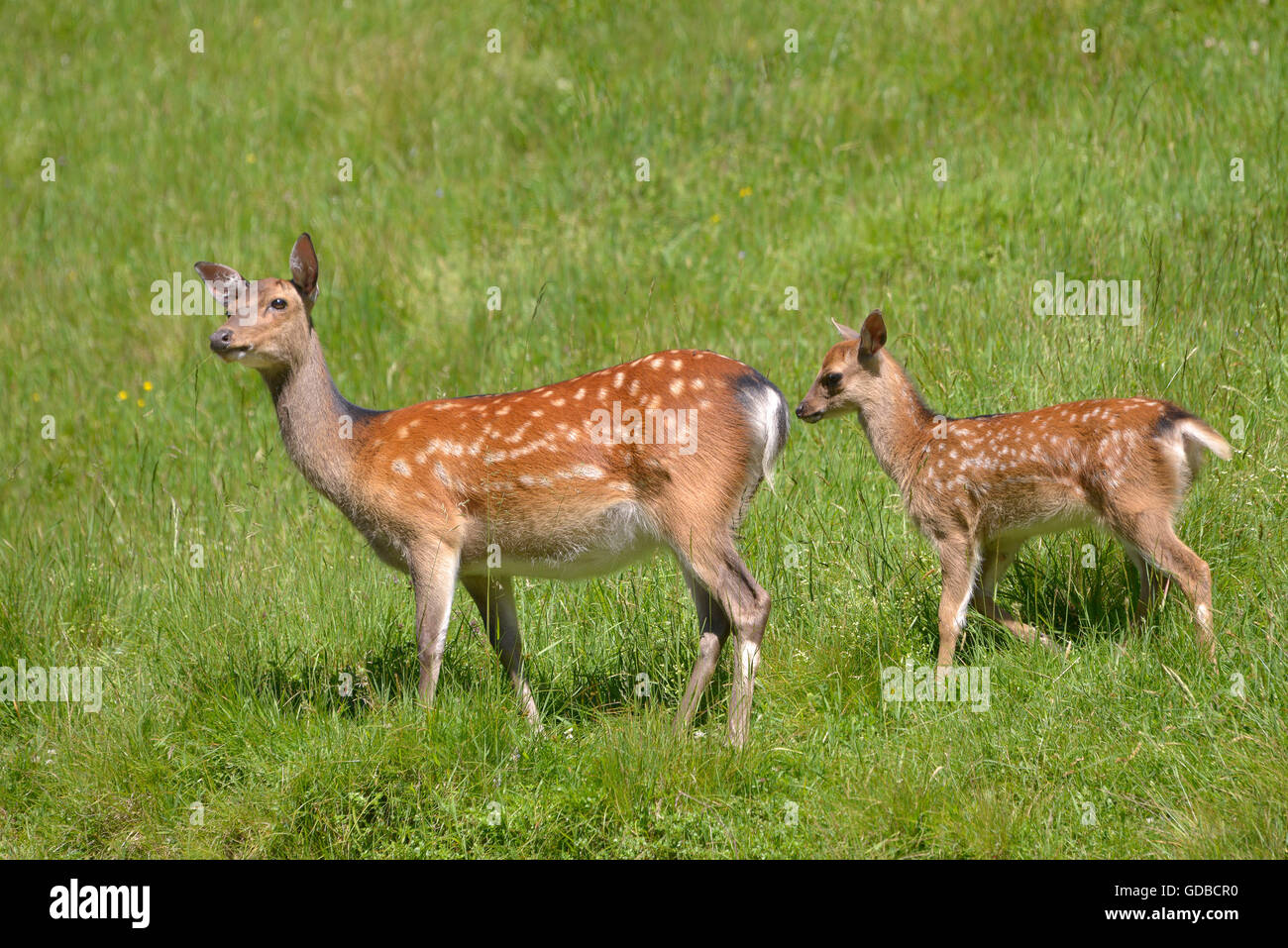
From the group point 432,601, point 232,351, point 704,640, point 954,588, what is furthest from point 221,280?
point 954,588

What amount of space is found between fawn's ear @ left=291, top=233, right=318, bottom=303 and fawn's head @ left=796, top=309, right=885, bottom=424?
242 centimetres

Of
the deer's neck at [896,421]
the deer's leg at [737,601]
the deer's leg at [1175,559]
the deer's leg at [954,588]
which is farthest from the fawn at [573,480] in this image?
the deer's leg at [1175,559]

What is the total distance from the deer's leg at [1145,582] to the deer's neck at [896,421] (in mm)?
1117

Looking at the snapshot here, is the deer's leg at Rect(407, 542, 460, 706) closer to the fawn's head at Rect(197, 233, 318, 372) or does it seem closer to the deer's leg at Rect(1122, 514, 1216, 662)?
the fawn's head at Rect(197, 233, 318, 372)

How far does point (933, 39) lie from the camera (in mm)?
10930

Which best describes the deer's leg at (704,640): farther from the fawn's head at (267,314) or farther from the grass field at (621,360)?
the fawn's head at (267,314)

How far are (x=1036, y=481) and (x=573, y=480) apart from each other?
78.5 inches

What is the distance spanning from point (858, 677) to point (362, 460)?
234 centimetres

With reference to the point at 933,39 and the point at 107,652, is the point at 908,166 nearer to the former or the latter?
the point at 933,39

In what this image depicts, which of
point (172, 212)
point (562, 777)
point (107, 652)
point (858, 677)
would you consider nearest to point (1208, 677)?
point (858, 677)

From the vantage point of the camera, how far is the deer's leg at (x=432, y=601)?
5.47m

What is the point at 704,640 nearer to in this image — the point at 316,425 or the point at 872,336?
the point at 872,336

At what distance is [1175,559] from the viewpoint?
5379 mm

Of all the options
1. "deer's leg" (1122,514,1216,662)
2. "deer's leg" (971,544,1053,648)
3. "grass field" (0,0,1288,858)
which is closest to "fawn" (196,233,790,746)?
"grass field" (0,0,1288,858)
